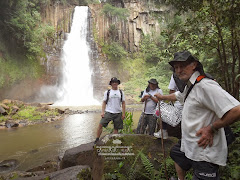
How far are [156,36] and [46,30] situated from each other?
19604 millimetres

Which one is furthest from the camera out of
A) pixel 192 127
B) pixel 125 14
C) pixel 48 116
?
pixel 125 14

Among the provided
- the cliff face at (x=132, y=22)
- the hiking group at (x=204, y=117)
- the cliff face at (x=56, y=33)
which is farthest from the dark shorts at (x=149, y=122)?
the cliff face at (x=132, y=22)

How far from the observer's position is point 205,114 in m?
1.58

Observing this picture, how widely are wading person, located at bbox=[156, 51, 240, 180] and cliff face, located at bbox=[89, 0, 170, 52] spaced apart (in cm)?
2901

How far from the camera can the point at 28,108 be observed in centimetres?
1312

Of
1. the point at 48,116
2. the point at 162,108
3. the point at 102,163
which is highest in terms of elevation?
the point at 162,108

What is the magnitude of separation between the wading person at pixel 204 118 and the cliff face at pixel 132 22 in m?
29.0

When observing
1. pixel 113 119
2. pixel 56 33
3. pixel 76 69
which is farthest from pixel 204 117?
pixel 56 33

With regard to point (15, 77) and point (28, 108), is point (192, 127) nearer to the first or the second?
point (28, 108)

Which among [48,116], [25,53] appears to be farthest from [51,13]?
[48,116]

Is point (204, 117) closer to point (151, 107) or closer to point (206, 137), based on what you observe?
point (206, 137)

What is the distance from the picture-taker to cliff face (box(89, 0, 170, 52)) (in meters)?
29.5

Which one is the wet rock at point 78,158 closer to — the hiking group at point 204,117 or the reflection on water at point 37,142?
the reflection on water at point 37,142

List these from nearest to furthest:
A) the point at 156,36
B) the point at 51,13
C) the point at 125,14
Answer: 1. the point at 51,13
2. the point at 125,14
3. the point at 156,36
